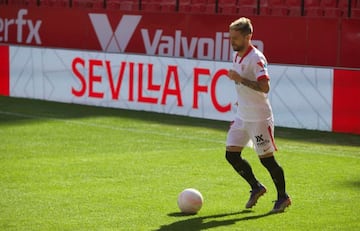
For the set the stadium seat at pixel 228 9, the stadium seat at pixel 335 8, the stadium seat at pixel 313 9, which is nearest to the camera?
the stadium seat at pixel 335 8

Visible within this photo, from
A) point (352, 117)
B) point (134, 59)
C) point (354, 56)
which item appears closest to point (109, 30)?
point (134, 59)

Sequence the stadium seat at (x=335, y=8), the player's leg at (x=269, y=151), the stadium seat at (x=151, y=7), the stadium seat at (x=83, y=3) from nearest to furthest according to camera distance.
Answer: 1. the player's leg at (x=269, y=151)
2. the stadium seat at (x=335, y=8)
3. the stadium seat at (x=151, y=7)
4. the stadium seat at (x=83, y=3)

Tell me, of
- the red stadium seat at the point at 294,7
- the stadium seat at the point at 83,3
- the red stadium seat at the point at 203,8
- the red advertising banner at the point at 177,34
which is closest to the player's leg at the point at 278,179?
the red advertising banner at the point at 177,34

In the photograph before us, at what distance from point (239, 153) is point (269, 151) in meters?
0.37

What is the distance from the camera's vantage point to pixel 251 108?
962cm

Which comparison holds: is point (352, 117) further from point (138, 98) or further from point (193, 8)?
point (193, 8)

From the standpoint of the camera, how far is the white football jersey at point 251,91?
31.2 feet

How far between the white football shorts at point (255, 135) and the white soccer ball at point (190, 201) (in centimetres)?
68

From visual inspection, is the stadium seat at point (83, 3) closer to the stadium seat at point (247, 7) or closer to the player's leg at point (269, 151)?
the stadium seat at point (247, 7)

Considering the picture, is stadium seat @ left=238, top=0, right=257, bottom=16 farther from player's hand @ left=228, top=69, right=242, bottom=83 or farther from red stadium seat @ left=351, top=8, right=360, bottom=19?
player's hand @ left=228, top=69, right=242, bottom=83

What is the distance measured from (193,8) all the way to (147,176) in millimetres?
9936

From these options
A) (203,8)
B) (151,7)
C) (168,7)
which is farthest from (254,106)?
(151,7)

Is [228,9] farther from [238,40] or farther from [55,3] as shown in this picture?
[238,40]

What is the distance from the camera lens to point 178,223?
9133 millimetres
